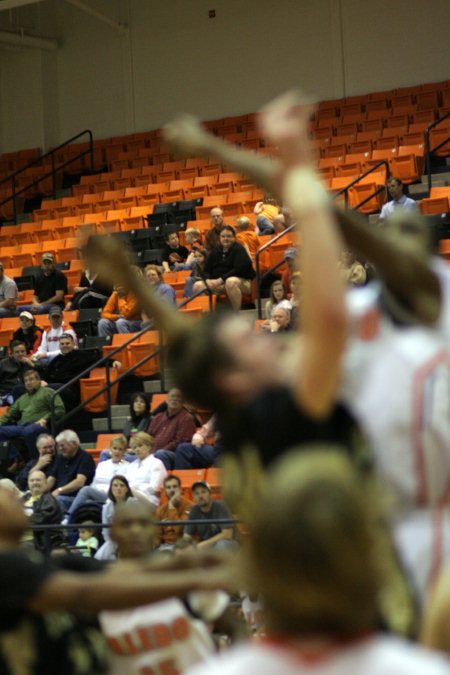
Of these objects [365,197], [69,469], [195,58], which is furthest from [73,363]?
[195,58]

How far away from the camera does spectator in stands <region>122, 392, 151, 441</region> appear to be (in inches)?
451

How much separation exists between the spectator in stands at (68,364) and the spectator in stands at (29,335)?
36.9 inches

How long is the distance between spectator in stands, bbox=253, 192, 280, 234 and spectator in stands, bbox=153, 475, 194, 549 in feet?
18.2

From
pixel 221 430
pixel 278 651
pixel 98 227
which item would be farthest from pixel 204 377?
pixel 98 227

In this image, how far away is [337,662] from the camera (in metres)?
1.71

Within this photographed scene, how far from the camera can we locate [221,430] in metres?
2.75

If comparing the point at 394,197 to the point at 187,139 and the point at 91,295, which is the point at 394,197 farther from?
the point at 187,139

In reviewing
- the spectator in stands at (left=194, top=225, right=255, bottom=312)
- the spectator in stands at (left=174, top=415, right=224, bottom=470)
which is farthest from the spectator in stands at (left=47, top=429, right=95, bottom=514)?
the spectator in stands at (left=194, top=225, right=255, bottom=312)

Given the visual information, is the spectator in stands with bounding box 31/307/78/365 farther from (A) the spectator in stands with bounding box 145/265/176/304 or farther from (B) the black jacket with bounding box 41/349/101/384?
(A) the spectator in stands with bounding box 145/265/176/304

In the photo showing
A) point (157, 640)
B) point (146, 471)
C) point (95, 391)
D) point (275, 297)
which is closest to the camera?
point (157, 640)

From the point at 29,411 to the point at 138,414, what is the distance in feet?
5.77

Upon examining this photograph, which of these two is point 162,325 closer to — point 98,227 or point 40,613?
point 40,613

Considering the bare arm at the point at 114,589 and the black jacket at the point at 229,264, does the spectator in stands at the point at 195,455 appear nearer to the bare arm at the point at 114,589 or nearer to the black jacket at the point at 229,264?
the black jacket at the point at 229,264

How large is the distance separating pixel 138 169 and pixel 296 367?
60.0ft
